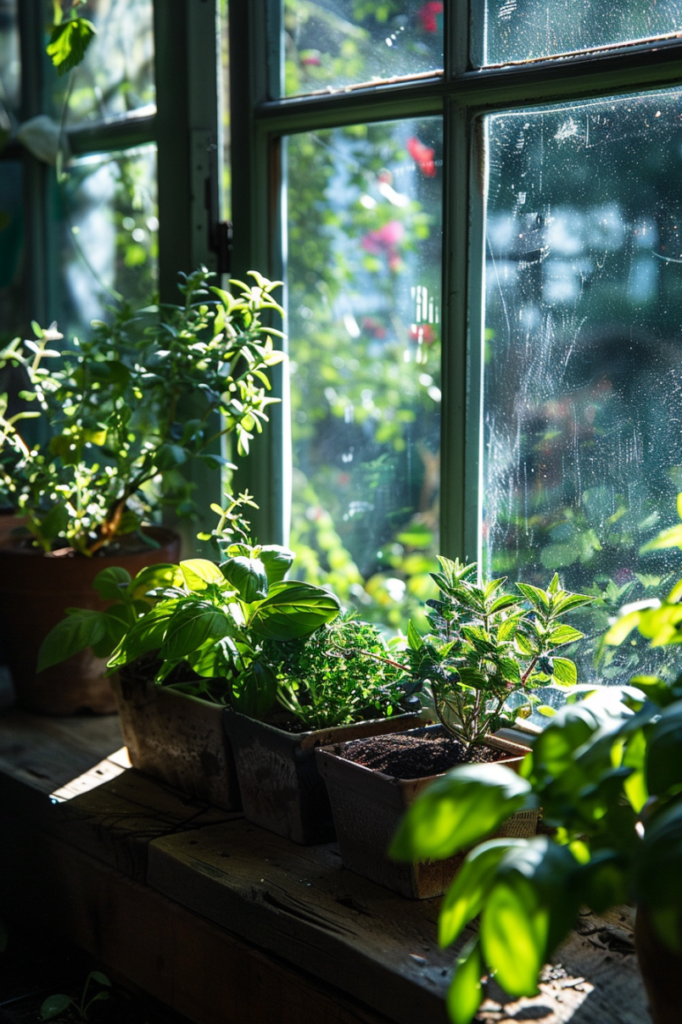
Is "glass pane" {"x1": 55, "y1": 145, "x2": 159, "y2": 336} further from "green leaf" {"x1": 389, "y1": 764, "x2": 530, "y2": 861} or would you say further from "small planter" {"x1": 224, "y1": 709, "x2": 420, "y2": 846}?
"green leaf" {"x1": 389, "y1": 764, "x2": 530, "y2": 861}

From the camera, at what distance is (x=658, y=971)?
2.45 feet

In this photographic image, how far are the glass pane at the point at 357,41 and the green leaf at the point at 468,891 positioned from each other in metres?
1.10

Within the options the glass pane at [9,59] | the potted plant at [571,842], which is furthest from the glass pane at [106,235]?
the potted plant at [571,842]

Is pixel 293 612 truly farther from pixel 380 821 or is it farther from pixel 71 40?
pixel 71 40

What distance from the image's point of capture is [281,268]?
169 cm

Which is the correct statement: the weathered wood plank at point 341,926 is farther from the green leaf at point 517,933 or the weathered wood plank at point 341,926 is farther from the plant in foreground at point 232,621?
the green leaf at point 517,933

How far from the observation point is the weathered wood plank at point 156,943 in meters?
1.07

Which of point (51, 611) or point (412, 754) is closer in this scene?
point (412, 754)

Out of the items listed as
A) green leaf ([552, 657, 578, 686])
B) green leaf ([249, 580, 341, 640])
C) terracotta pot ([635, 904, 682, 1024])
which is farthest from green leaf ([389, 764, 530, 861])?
green leaf ([249, 580, 341, 640])

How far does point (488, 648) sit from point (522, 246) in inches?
21.0

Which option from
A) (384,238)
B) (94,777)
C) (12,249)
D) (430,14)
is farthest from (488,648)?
(384,238)

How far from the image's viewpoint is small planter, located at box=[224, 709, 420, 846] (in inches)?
46.9

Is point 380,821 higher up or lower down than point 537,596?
lower down

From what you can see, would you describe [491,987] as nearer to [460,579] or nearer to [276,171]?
[460,579]
